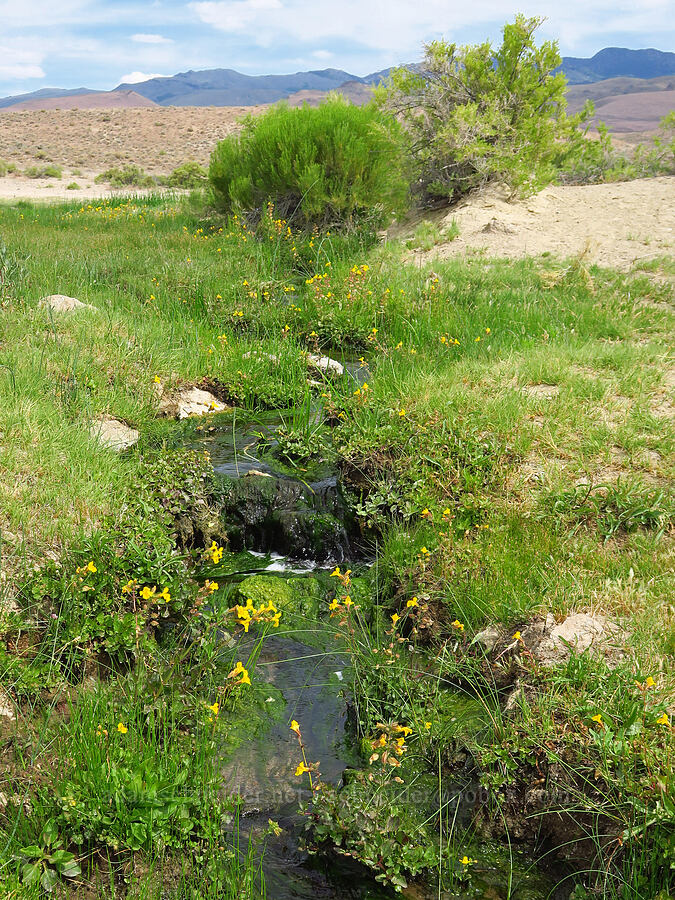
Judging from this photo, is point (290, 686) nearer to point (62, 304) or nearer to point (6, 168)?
point (62, 304)

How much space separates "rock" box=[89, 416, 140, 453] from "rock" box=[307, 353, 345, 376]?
215cm

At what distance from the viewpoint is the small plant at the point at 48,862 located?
89.7 inches

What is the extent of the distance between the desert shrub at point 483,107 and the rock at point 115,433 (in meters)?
8.27

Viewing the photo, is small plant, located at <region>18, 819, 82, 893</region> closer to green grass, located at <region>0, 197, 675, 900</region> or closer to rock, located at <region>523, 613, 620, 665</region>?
green grass, located at <region>0, 197, 675, 900</region>

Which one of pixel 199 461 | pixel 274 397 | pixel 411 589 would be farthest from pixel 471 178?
pixel 411 589

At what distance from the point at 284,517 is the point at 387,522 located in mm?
858

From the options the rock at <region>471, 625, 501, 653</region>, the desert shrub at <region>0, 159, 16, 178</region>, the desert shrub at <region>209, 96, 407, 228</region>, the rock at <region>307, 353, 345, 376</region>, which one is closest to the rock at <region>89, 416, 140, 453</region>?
the rock at <region>307, 353, 345, 376</region>

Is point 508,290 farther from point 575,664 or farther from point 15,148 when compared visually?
point 15,148

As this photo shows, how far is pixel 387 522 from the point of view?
461 centimetres

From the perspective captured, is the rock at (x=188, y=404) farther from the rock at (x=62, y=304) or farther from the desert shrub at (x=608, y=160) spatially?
the desert shrub at (x=608, y=160)

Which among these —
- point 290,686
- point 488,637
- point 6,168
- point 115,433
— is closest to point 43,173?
point 6,168

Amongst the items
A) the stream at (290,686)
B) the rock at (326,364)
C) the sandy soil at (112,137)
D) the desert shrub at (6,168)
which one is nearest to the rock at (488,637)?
the stream at (290,686)

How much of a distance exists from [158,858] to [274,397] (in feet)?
15.4

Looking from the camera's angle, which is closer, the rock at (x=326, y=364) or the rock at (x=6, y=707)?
the rock at (x=6, y=707)
